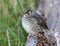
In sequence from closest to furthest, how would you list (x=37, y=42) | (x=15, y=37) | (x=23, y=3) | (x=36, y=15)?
(x=37, y=42) → (x=36, y=15) → (x=15, y=37) → (x=23, y=3)

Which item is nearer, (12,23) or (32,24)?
(32,24)

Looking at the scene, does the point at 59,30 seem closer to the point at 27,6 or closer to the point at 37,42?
the point at 37,42

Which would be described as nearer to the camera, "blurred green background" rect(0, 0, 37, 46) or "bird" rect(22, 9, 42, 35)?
"bird" rect(22, 9, 42, 35)

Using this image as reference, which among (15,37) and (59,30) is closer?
(59,30)

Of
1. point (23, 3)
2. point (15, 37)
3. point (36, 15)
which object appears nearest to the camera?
point (36, 15)

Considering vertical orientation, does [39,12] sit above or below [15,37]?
above

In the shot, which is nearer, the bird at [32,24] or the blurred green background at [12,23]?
the bird at [32,24]

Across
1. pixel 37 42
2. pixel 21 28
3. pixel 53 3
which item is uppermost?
pixel 53 3

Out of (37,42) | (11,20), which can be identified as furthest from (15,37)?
(37,42)
